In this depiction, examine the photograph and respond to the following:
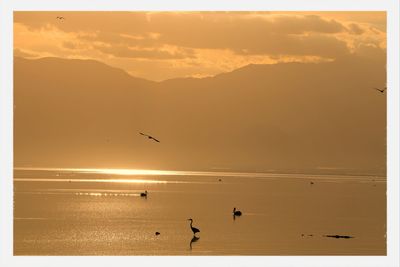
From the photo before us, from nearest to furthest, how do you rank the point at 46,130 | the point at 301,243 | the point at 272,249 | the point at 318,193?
the point at 272,249 < the point at 301,243 < the point at 318,193 < the point at 46,130

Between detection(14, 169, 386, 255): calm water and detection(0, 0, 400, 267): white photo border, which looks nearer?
detection(0, 0, 400, 267): white photo border

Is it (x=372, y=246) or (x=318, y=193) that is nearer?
(x=372, y=246)

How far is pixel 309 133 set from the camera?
15325cm

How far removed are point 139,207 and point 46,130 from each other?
97859 millimetres

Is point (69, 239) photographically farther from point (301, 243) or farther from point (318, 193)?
point (318, 193)

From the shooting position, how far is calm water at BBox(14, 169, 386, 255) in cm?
3231

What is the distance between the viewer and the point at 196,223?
141ft

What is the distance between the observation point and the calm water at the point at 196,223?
3231cm

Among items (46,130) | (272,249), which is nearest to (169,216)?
(272,249)
